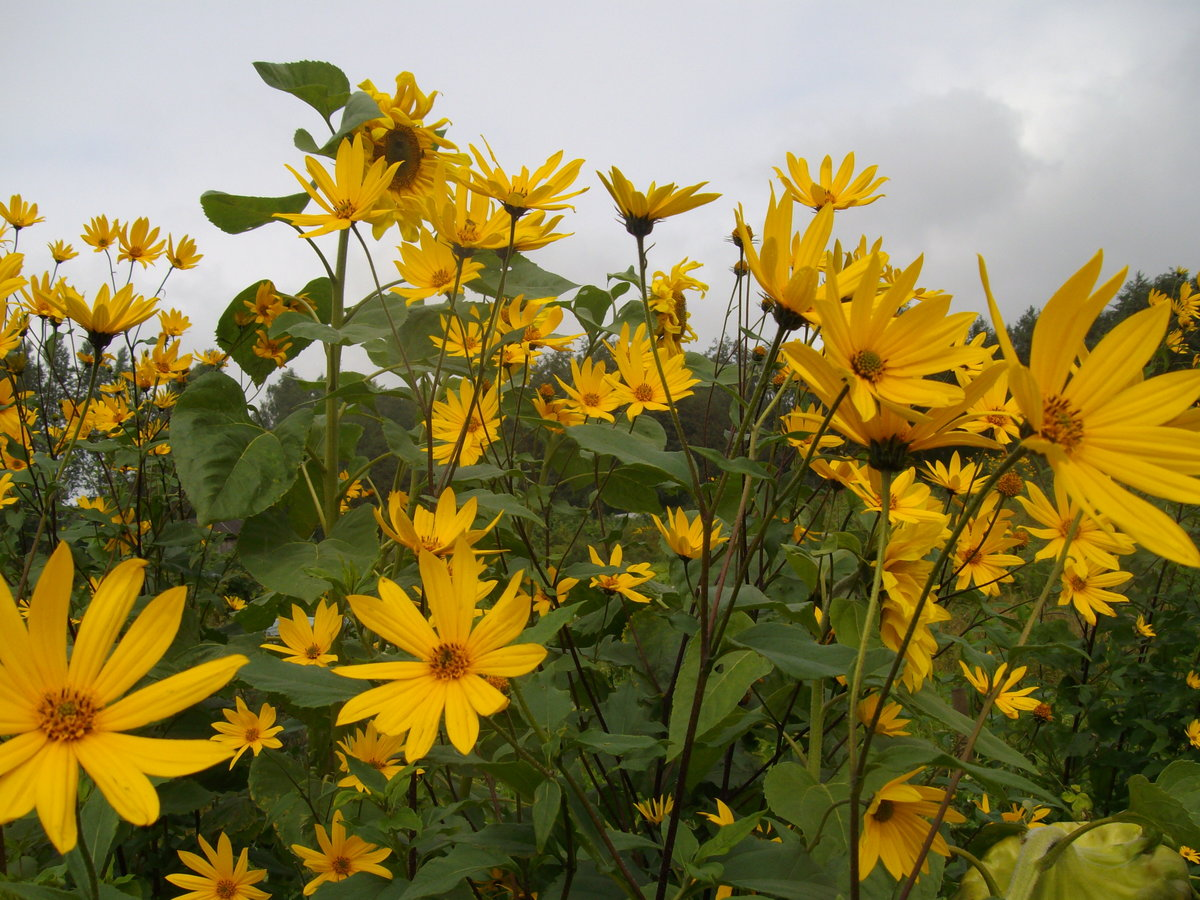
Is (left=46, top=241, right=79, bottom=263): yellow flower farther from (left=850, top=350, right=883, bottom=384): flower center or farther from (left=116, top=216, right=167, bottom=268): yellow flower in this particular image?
(left=850, top=350, right=883, bottom=384): flower center

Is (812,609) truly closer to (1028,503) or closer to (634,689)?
(634,689)

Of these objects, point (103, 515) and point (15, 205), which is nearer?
point (103, 515)

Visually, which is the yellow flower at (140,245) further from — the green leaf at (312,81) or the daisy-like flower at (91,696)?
the daisy-like flower at (91,696)

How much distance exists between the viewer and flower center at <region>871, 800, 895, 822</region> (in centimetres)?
96

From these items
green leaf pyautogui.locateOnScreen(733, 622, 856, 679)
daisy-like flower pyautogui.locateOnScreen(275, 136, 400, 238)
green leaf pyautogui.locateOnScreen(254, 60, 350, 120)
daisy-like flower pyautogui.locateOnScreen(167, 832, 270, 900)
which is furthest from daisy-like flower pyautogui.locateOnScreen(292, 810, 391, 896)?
green leaf pyautogui.locateOnScreen(254, 60, 350, 120)

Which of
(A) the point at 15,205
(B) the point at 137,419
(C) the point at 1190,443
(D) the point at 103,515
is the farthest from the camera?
(A) the point at 15,205

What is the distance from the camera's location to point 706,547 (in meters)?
0.82

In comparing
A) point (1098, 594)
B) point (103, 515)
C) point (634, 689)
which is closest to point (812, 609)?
point (634, 689)

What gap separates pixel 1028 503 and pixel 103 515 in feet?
8.88

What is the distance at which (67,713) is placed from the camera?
0.59m

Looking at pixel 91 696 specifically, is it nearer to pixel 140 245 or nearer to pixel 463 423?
pixel 463 423

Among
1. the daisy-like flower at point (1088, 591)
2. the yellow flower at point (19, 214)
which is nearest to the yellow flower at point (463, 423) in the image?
the daisy-like flower at point (1088, 591)

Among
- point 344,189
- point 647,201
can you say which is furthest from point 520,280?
point 647,201

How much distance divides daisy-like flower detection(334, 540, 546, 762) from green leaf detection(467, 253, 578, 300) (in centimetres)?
93
